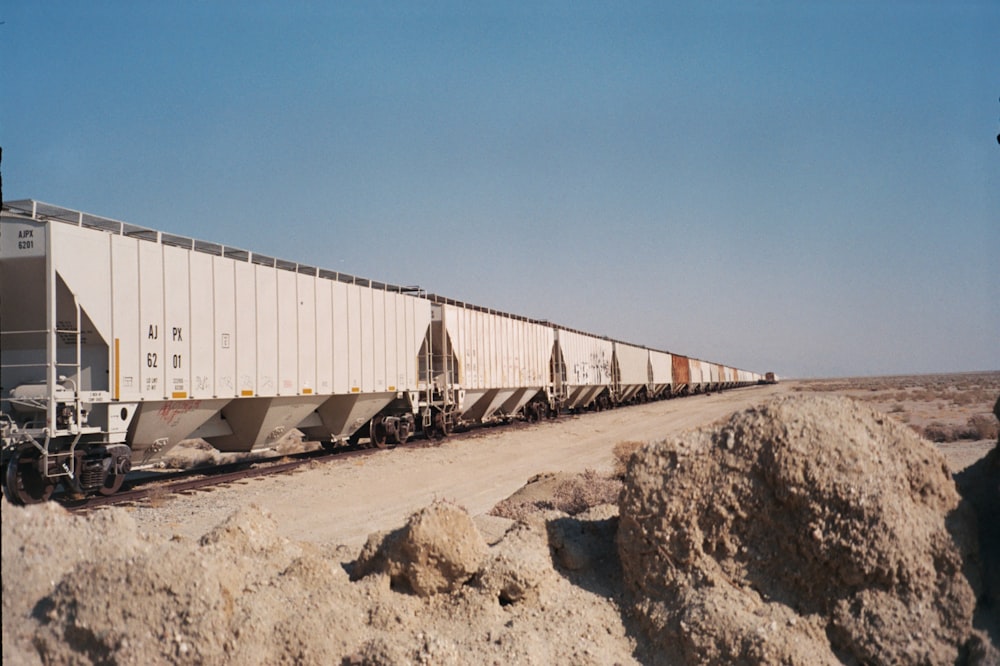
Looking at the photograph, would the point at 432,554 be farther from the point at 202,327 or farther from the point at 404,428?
the point at 404,428

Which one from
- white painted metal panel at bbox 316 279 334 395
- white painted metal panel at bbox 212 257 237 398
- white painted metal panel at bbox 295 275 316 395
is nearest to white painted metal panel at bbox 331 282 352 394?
white painted metal panel at bbox 316 279 334 395

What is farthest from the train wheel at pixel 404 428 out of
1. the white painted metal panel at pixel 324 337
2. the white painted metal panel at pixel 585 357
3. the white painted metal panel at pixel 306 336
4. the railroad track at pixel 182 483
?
the white painted metal panel at pixel 585 357

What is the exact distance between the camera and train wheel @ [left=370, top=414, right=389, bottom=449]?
872 inches

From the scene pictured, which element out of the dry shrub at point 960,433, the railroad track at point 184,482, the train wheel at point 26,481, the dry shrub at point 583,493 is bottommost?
the dry shrub at point 960,433

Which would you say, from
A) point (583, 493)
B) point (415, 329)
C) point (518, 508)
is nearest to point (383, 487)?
point (518, 508)

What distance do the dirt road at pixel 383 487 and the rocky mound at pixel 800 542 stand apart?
17.0ft

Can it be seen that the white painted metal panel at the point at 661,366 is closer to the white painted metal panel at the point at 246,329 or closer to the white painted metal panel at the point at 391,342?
the white painted metal panel at the point at 391,342

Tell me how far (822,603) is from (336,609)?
3.49m

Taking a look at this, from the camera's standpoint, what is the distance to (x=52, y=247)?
1083cm

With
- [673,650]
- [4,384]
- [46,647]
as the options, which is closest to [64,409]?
[4,384]

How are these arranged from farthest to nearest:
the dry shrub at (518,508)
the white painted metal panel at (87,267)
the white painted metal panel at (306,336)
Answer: the white painted metal panel at (306,336) < the white painted metal panel at (87,267) < the dry shrub at (518,508)

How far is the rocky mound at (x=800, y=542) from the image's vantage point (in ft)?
15.2

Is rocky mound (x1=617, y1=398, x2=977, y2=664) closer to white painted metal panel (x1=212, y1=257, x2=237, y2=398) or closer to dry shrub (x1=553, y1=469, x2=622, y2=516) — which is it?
dry shrub (x1=553, y1=469, x2=622, y2=516)

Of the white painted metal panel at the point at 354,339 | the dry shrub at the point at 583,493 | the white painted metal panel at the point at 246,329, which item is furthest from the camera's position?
the white painted metal panel at the point at 354,339
